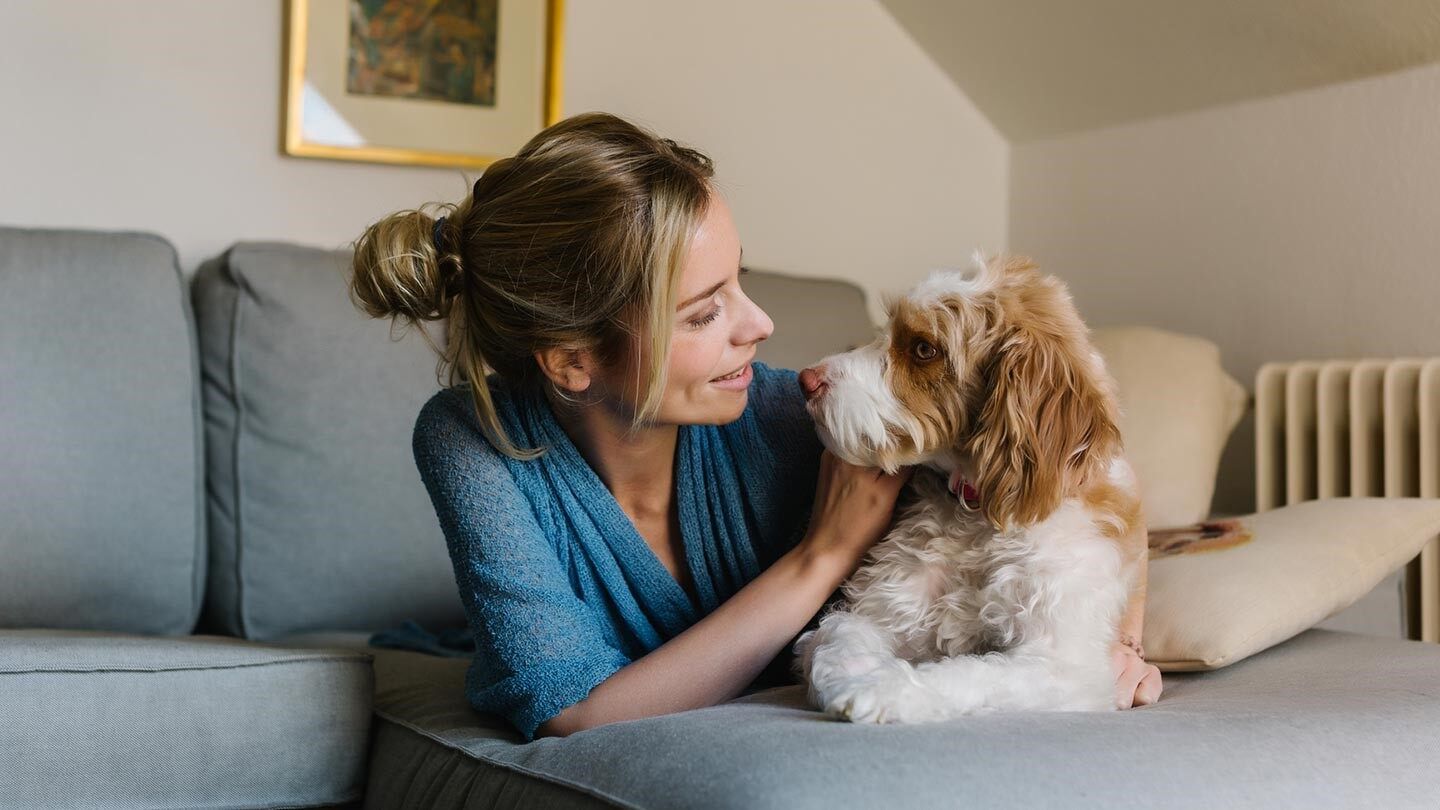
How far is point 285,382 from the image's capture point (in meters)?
2.79

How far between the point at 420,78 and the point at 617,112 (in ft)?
1.73

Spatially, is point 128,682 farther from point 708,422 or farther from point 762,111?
point 762,111

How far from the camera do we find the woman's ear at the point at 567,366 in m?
1.84

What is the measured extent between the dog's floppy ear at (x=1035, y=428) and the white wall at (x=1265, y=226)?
1.63 metres

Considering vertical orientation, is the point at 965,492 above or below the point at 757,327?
below

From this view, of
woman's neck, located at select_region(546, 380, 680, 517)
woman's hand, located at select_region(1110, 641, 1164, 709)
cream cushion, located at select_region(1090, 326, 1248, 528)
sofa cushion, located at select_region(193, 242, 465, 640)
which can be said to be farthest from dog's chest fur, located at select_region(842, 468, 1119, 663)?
sofa cushion, located at select_region(193, 242, 465, 640)

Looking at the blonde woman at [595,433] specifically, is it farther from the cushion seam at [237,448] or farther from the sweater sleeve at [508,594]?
the cushion seam at [237,448]

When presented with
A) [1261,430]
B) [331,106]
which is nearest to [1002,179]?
[1261,430]

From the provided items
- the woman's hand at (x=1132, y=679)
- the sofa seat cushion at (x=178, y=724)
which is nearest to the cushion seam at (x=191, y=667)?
the sofa seat cushion at (x=178, y=724)

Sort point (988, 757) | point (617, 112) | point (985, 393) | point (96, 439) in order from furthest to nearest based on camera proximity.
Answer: point (617, 112) → point (96, 439) → point (985, 393) → point (988, 757)

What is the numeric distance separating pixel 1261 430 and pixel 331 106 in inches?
92.9

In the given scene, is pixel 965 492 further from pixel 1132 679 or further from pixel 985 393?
pixel 1132 679

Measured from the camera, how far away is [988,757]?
1.30 metres

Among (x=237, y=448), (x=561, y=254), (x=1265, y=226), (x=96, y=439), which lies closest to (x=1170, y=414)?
(x=1265, y=226)
